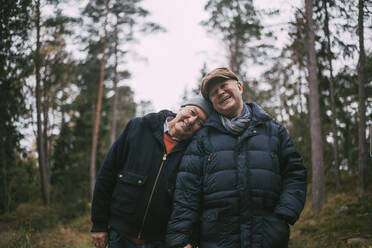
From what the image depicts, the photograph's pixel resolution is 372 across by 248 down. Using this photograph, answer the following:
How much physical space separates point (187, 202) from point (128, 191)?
1.92 feet

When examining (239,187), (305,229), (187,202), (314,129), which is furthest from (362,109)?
(187,202)

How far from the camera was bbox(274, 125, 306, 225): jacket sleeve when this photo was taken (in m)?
2.42

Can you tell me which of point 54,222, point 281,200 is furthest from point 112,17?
point 281,200

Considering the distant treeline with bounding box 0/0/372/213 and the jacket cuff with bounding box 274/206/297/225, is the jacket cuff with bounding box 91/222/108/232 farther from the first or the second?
the distant treeline with bounding box 0/0/372/213

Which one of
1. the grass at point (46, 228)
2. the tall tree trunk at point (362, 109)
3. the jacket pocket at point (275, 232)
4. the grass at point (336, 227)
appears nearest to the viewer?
the jacket pocket at point (275, 232)

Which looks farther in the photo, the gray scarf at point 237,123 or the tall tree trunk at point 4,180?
the tall tree trunk at point 4,180

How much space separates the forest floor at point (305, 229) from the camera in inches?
246

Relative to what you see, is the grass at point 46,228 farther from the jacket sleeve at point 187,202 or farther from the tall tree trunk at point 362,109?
the tall tree trunk at point 362,109

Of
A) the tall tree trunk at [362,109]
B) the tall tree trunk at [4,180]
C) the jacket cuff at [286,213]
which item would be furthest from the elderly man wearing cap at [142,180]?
the tall tree trunk at [4,180]

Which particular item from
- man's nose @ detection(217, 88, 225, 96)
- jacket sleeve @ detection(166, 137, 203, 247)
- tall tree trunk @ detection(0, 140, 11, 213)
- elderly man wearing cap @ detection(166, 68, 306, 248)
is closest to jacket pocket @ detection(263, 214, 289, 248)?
elderly man wearing cap @ detection(166, 68, 306, 248)

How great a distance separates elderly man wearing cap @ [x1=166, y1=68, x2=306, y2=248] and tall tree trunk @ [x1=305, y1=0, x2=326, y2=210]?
835 centimetres

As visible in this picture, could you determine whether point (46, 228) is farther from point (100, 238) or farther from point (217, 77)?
point (217, 77)

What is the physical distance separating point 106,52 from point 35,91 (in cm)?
518

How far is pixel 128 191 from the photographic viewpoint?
2727 millimetres
